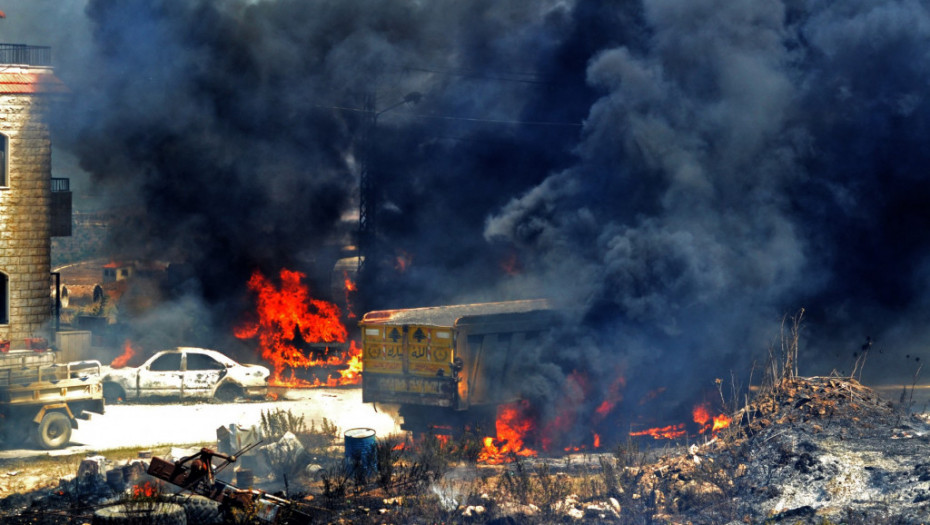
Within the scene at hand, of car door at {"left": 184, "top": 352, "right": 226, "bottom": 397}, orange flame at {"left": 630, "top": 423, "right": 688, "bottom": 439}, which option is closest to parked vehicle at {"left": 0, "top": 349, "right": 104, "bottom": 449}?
car door at {"left": 184, "top": 352, "right": 226, "bottom": 397}

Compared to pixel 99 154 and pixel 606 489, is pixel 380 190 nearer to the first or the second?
pixel 99 154

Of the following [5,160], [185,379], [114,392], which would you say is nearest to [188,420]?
[185,379]

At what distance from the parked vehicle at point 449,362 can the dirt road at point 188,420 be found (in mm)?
1080

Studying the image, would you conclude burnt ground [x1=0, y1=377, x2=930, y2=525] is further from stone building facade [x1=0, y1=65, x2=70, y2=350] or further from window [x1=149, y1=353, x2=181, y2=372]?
stone building facade [x1=0, y1=65, x2=70, y2=350]

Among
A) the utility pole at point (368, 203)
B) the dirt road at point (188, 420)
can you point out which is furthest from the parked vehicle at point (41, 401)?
the utility pole at point (368, 203)

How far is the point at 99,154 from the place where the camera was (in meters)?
27.9

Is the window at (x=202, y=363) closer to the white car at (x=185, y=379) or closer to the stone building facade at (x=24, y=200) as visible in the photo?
the white car at (x=185, y=379)

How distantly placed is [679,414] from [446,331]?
5046mm

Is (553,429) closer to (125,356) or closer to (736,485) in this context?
(736,485)

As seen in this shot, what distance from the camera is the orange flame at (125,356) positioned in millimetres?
23484

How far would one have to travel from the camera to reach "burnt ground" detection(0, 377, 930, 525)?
10.1 metres

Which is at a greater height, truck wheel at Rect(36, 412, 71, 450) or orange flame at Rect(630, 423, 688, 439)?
truck wheel at Rect(36, 412, 71, 450)

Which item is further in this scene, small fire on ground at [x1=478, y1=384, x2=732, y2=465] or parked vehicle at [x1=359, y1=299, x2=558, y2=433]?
small fire on ground at [x1=478, y1=384, x2=732, y2=465]

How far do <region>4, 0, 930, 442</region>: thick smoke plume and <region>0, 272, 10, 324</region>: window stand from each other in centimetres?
472
